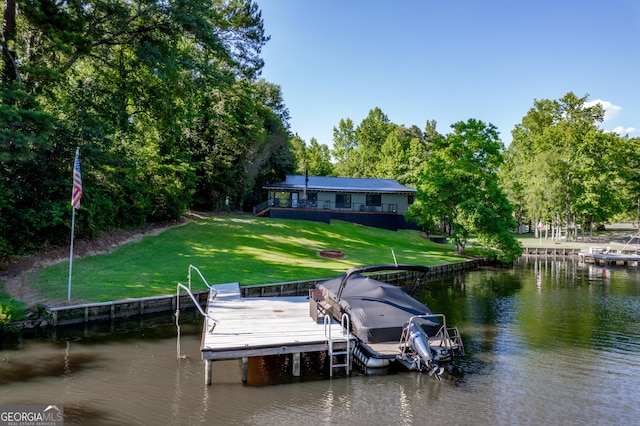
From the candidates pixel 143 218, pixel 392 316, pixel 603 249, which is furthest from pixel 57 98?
pixel 603 249

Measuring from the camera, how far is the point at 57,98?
2506 centimetres

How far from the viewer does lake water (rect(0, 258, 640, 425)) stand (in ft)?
32.6

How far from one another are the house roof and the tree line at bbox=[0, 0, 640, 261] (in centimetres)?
362

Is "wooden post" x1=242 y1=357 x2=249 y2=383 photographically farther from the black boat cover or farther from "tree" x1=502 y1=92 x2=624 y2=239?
"tree" x1=502 y1=92 x2=624 y2=239

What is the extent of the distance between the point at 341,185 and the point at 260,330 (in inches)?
1460

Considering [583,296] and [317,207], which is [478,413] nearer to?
[583,296]

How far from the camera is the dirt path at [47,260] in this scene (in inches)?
711

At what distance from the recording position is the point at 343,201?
159 feet

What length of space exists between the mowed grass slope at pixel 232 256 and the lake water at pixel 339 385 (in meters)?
4.35

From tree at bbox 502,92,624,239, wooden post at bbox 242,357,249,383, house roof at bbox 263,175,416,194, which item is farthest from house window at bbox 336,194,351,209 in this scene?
wooden post at bbox 242,357,249,383

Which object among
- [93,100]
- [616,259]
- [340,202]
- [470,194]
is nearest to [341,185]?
[340,202]

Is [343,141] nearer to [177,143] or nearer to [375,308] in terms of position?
[177,143]

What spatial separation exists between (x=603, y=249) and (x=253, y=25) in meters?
46.6

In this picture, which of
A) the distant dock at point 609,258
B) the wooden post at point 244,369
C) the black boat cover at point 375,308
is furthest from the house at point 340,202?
the wooden post at point 244,369
